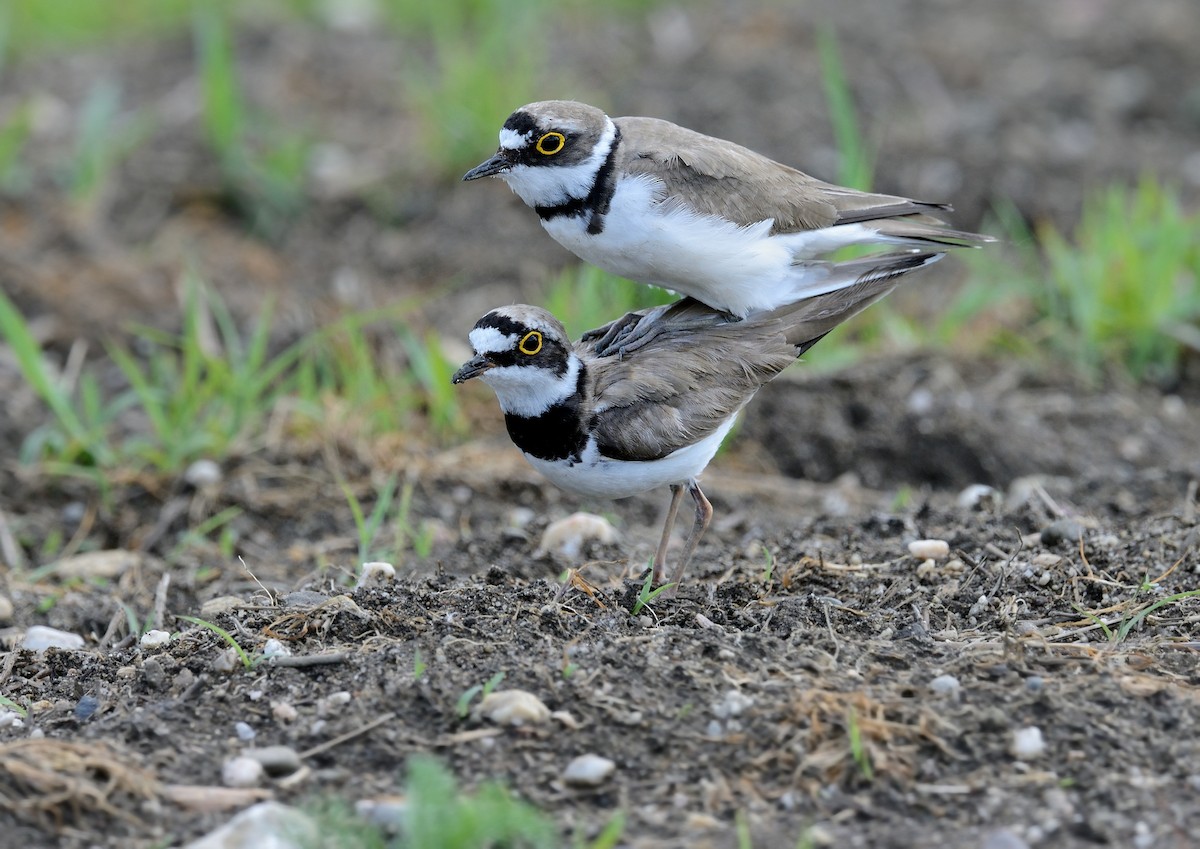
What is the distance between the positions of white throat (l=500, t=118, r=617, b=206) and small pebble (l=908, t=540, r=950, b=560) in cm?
160

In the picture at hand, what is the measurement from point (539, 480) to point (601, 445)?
1875 millimetres

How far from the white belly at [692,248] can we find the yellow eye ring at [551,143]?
217mm

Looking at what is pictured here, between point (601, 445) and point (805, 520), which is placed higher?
point (601, 445)

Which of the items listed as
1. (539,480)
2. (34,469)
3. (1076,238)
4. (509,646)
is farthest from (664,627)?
(1076,238)

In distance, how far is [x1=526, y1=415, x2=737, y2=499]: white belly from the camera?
15.3ft

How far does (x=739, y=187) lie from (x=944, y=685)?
1797mm

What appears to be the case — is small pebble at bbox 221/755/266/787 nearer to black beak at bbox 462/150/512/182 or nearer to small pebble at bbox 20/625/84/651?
small pebble at bbox 20/625/84/651

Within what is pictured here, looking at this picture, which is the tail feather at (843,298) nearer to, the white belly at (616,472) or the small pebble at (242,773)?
the white belly at (616,472)

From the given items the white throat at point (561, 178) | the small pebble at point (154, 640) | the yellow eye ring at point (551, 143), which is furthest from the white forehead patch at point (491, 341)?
the small pebble at point (154, 640)

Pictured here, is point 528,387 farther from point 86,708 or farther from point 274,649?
point 86,708

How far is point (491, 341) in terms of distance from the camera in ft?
15.3

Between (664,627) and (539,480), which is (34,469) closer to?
(539,480)

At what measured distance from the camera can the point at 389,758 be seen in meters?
3.69

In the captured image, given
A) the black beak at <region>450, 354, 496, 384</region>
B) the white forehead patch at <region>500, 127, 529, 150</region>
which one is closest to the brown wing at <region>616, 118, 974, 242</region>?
the white forehead patch at <region>500, 127, 529, 150</region>
